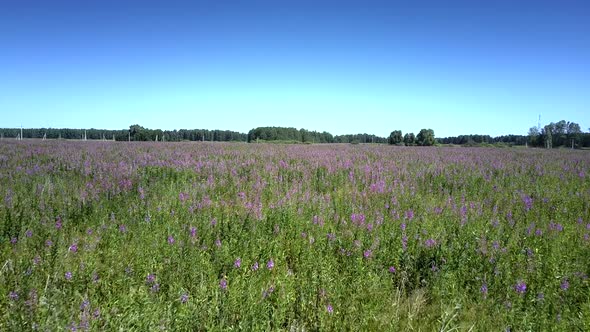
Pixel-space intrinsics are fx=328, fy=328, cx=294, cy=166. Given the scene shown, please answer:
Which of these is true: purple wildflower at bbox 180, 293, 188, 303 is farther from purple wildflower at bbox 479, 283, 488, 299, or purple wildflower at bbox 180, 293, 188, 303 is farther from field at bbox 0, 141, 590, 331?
purple wildflower at bbox 479, 283, 488, 299

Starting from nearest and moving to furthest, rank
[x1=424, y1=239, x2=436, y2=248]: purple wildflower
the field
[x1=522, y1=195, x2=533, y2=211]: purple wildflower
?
the field < [x1=424, y1=239, x2=436, y2=248]: purple wildflower < [x1=522, y1=195, x2=533, y2=211]: purple wildflower

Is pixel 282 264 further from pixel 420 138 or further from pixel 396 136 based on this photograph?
pixel 396 136

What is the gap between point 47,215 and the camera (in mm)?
4703

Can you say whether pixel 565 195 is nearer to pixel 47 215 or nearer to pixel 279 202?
pixel 279 202

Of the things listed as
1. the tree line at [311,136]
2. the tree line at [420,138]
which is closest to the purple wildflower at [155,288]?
the tree line at [311,136]

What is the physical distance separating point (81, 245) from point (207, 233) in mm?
1471

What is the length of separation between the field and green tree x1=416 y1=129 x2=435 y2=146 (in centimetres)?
6449

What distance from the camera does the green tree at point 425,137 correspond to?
67.2 m

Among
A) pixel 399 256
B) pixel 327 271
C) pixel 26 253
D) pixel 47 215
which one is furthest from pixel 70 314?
pixel 399 256

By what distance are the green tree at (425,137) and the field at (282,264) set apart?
212ft

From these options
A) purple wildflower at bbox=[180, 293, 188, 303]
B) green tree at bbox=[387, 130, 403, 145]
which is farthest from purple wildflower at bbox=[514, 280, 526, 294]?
green tree at bbox=[387, 130, 403, 145]

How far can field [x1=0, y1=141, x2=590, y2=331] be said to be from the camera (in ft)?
8.89

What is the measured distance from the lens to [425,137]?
68.5m

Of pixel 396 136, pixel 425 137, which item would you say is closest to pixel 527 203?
pixel 425 137
